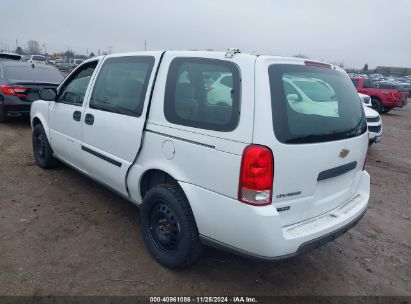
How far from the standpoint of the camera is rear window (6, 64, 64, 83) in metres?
8.15

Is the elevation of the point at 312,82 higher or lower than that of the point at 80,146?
higher

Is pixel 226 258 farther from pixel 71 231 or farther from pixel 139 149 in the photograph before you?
pixel 71 231

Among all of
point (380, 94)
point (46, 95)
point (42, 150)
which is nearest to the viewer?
point (46, 95)

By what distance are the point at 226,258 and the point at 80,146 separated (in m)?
2.09

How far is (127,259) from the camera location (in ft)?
10.3

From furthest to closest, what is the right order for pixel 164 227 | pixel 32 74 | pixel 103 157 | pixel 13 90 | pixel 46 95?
pixel 32 74 → pixel 13 90 → pixel 46 95 → pixel 103 157 → pixel 164 227

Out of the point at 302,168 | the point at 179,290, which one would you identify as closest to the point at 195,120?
the point at 302,168

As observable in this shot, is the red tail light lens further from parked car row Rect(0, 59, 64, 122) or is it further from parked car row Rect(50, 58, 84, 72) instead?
parked car row Rect(50, 58, 84, 72)

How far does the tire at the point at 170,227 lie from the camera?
2.74m

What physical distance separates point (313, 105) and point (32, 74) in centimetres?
771

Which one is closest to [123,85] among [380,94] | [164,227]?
[164,227]

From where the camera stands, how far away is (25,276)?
2.82 meters

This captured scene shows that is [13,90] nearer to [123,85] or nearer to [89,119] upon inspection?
[89,119]

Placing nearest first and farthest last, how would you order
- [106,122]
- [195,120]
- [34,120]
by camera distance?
[195,120]
[106,122]
[34,120]
